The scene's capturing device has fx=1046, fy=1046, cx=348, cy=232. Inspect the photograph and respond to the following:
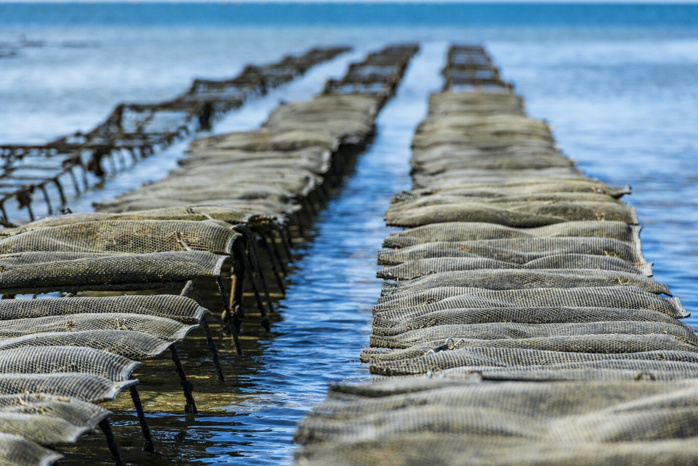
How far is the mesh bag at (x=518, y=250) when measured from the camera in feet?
44.1

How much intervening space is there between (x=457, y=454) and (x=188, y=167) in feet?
51.4

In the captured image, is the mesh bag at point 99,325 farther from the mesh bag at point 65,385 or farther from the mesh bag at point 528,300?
the mesh bag at point 528,300

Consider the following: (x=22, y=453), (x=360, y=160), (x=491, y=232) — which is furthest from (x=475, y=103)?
(x=22, y=453)

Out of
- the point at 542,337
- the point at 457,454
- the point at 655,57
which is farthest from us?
the point at 655,57

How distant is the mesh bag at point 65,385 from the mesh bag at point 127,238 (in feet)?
Result: 13.8

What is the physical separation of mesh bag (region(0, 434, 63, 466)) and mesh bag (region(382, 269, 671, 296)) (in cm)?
538

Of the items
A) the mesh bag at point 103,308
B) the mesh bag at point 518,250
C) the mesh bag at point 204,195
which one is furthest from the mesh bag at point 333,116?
the mesh bag at point 103,308

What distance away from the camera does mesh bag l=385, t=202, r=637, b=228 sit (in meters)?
15.4

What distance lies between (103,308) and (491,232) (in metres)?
6.05

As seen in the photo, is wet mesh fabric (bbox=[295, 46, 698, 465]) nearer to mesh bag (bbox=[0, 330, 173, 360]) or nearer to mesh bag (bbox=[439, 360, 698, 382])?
mesh bag (bbox=[439, 360, 698, 382])

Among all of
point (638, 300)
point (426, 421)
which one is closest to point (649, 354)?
point (638, 300)

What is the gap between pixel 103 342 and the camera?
374 inches

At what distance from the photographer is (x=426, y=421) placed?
21.7 ft

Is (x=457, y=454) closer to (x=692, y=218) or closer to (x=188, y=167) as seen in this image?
(x=188, y=167)
